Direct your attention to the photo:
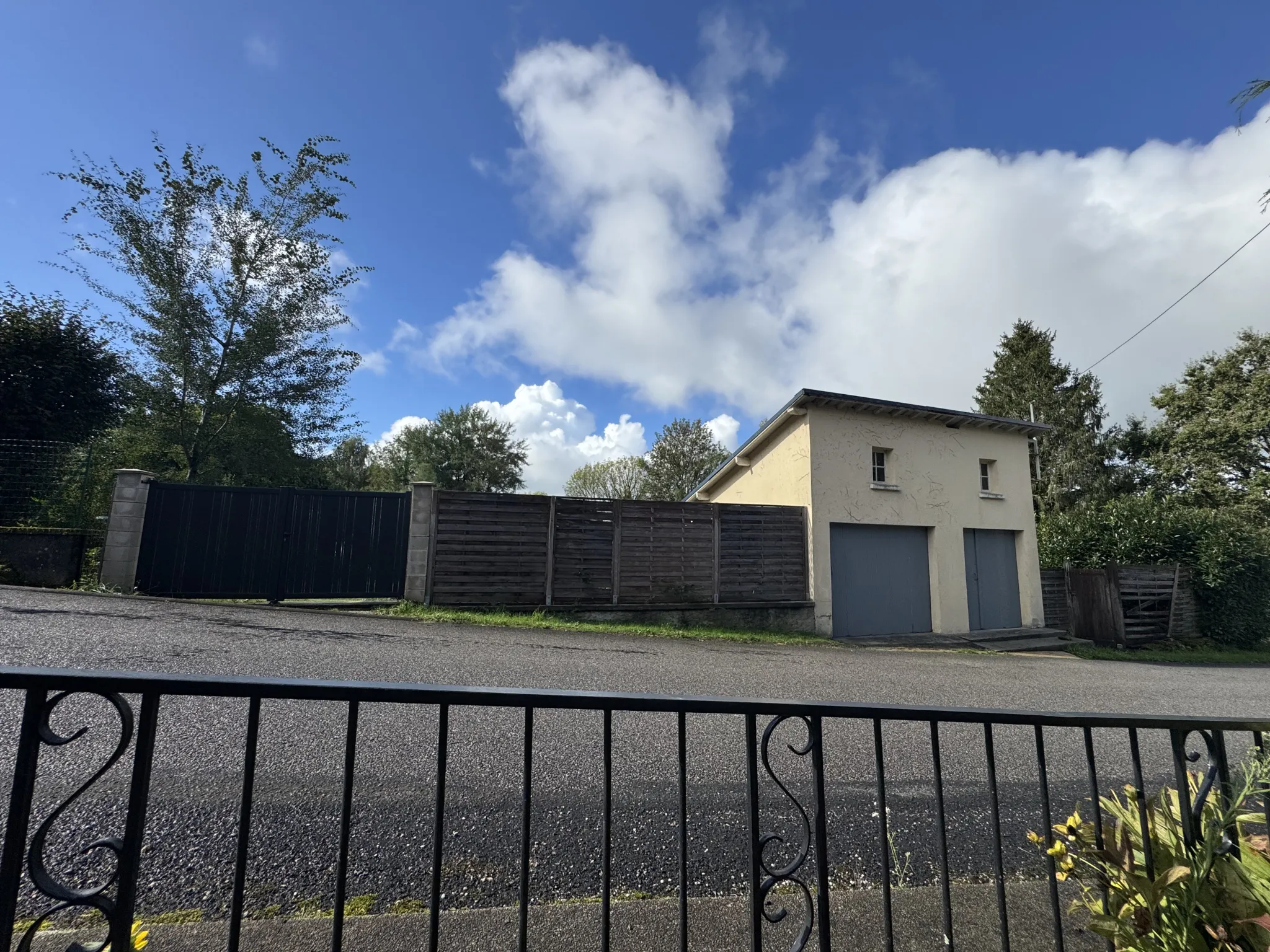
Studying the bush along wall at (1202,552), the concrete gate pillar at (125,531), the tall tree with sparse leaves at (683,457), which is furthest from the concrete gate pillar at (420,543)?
the tall tree with sparse leaves at (683,457)

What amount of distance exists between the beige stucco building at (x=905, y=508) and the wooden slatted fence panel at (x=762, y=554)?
29 centimetres

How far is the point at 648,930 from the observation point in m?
2.08

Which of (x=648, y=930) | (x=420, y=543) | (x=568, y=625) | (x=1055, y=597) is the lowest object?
(x=648, y=930)

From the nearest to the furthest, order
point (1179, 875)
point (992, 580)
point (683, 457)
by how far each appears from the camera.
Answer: point (1179, 875) < point (992, 580) < point (683, 457)

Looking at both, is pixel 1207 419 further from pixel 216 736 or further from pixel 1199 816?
pixel 216 736

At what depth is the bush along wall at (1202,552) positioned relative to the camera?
43.1 ft

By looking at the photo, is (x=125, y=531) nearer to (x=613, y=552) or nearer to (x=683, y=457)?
(x=613, y=552)

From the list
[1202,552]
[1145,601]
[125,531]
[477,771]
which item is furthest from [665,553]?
[1202,552]

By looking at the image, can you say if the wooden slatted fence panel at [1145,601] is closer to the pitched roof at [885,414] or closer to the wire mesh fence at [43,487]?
the pitched roof at [885,414]

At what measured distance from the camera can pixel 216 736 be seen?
144 inches

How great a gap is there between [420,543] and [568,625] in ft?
9.19

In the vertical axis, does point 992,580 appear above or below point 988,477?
below

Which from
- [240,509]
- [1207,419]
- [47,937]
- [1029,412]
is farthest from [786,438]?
[1207,419]

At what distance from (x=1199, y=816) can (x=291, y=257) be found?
17.7m
